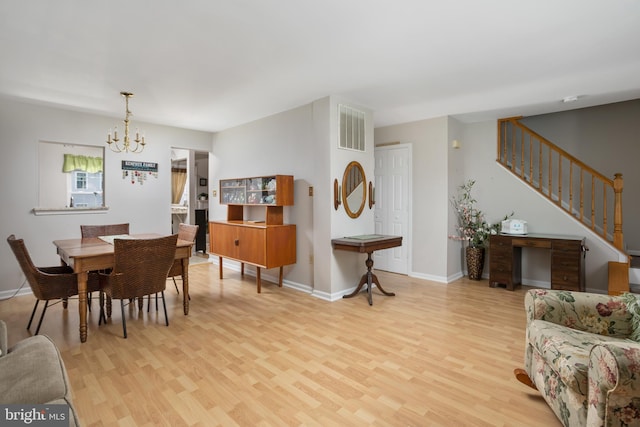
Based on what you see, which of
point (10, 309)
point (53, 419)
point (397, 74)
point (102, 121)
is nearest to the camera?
point (53, 419)

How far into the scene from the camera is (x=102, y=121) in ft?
16.0

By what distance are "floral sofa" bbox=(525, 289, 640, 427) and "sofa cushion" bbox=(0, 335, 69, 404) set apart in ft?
6.79

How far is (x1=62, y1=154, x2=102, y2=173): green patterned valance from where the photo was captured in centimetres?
684

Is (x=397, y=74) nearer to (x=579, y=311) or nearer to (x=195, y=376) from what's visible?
(x=579, y=311)

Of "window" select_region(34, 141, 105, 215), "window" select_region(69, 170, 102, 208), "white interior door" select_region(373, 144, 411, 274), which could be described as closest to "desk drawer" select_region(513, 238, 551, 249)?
"white interior door" select_region(373, 144, 411, 274)

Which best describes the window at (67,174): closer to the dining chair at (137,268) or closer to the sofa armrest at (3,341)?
the dining chair at (137,268)

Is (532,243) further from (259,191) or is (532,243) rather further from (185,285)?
(185,285)

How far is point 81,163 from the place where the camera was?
697 cm

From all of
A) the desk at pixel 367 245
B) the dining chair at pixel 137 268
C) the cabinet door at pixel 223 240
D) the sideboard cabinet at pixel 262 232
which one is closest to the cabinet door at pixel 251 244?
the sideboard cabinet at pixel 262 232

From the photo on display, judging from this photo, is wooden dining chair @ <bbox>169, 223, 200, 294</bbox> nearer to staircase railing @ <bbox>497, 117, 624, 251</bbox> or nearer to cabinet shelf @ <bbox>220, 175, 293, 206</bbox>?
cabinet shelf @ <bbox>220, 175, 293, 206</bbox>

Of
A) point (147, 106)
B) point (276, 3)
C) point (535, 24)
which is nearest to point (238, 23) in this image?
point (276, 3)

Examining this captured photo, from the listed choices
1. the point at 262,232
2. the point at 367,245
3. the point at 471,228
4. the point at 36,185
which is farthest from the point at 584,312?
the point at 36,185

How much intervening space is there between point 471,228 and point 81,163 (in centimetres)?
764

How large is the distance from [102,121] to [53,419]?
4944mm
